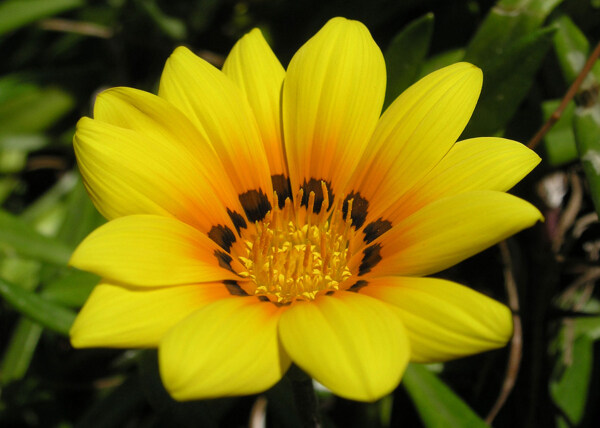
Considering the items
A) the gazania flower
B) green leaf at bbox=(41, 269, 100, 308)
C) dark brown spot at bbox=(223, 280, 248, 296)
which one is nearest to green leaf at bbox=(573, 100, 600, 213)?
the gazania flower

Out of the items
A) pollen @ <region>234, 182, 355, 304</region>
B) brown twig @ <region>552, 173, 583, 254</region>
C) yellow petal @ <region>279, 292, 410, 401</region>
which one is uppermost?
yellow petal @ <region>279, 292, 410, 401</region>

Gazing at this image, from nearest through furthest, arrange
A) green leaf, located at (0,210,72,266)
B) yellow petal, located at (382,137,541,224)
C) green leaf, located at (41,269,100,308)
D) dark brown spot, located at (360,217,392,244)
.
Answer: yellow petal, located at (382,137,541,224) → dark brown spot, located at (360,217,392,244) → green leaf, located at (41,269,100,308) → green leaf, located at (0,210,72,266)

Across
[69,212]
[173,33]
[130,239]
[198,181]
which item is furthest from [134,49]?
[130,239]

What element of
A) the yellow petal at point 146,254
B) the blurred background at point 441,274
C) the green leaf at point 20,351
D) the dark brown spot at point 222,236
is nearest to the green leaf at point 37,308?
the blurred background at point 441,274

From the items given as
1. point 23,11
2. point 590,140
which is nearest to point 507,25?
point 590,140

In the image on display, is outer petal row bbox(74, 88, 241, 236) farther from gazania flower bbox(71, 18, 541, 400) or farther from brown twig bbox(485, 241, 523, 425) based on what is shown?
brown twig bbox(485, 241, 523, 425)

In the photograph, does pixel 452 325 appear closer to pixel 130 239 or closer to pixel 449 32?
pixel 130 239

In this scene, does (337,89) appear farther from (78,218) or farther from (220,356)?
(78,218)
